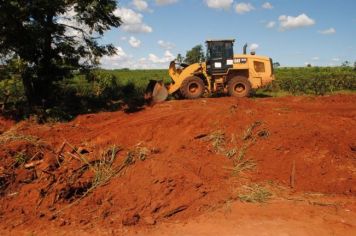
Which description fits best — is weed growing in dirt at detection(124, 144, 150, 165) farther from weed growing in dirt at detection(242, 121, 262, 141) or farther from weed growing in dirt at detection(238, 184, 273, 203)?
weed growing in dirt at detection(242, 121, 262, 141)

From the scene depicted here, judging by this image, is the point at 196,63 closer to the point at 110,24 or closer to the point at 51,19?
the point at 110,24

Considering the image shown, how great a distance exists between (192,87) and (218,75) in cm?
138

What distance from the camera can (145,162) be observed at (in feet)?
28.2

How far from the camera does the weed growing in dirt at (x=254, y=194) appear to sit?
7836 mm

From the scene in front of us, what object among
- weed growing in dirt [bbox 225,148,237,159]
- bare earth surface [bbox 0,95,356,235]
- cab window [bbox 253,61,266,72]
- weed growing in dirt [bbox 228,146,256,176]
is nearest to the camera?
bare earth surface [bbox 0,95,356,235]

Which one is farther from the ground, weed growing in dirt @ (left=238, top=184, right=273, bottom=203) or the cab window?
the cab window

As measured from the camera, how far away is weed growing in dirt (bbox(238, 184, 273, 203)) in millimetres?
7836

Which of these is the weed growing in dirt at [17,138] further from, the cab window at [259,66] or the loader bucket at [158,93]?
the cab window at [259,66]

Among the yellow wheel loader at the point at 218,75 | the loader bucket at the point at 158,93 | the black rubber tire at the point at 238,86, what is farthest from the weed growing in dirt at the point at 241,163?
the black rubber tire at the point at 238,86

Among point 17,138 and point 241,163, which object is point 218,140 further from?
point 17,138

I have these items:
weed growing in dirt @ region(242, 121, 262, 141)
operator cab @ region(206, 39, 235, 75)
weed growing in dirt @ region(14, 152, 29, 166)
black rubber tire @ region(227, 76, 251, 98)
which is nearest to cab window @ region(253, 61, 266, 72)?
black rubber tire @ region(227, 76, 251, 98)

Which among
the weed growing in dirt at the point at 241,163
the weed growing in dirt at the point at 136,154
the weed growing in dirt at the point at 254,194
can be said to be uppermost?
the weed growing in dirt at the point at 136,154

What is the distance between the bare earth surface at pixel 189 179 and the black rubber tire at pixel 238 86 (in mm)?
6409

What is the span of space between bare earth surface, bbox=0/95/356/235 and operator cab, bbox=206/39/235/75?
665cm
